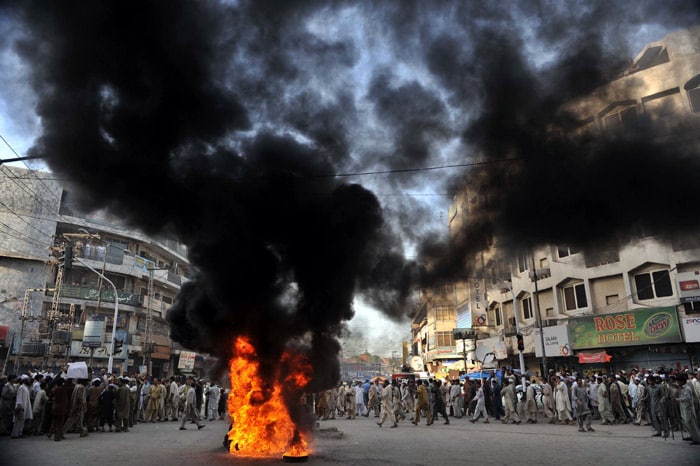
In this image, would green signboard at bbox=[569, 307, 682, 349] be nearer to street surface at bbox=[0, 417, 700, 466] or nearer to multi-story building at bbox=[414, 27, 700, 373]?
multi-story building at bbox=[414, 27, 700, 373]

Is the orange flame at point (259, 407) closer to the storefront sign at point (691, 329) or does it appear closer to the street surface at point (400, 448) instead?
the street surface at point (400, 448)

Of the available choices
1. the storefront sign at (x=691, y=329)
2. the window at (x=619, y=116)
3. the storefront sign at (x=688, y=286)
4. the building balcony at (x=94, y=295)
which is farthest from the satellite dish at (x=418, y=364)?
the window at (x=619, y=116)

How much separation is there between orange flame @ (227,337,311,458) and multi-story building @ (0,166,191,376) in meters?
24.7

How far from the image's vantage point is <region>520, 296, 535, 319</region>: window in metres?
38.6

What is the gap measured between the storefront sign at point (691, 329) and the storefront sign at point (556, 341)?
7.54m

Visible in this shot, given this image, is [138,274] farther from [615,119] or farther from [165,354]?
[615,119]

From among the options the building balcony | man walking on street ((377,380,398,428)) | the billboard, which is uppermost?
the building balcony

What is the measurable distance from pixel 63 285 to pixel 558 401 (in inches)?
1448

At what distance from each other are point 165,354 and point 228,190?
40534 millimetres

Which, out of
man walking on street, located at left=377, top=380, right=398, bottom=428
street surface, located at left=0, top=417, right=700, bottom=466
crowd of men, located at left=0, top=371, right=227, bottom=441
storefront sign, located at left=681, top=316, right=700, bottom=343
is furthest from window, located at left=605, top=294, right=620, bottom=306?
crowd of men, located at left=0, top=371, right=227, bottom=441

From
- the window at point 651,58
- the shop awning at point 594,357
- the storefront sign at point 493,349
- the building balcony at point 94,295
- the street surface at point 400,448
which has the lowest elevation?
the street surface at point 400,448

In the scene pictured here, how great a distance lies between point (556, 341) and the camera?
33281mm

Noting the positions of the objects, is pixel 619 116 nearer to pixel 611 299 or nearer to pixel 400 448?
pixel 400 448

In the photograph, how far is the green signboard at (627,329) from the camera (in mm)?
26734
